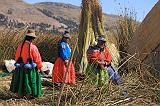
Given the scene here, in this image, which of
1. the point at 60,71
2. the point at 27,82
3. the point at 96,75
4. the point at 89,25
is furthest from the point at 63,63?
the point at 96,75

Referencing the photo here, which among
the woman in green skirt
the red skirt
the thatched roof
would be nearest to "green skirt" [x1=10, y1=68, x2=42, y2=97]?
the woman in green skirt

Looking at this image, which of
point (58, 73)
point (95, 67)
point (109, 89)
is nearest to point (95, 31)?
point (58, 73)

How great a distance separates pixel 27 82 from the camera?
9.34 metres

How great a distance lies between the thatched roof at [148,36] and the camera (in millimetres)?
11266

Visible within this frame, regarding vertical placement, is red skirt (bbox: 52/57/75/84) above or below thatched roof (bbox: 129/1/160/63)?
below

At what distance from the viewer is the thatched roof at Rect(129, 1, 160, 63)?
37.0 ft

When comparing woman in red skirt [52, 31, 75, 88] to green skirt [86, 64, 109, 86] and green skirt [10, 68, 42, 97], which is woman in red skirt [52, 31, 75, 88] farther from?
green skirt [86, 64, 109, 86]

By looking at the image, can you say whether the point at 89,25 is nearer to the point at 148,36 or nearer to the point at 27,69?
the point at 148,36

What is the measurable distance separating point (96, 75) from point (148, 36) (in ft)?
10.9

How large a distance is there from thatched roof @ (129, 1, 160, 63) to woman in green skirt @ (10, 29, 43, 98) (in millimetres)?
2718

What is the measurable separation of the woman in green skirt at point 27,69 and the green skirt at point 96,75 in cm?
101

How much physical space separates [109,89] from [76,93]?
556 mm

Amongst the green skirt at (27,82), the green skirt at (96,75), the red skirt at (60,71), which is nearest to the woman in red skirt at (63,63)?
the red skirt at (60,71)

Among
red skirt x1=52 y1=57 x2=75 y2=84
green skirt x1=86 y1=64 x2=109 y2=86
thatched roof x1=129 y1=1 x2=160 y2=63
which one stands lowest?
red skirt x1=52 y1=57 x2=75 y2=84
